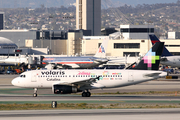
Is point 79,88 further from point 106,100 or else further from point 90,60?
point 90,60

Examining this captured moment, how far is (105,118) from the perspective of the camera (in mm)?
33875

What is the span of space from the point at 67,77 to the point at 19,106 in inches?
457

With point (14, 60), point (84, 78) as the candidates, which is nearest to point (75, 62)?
point (14, 60)

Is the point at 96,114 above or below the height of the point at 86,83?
below

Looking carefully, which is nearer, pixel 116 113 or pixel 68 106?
pixel 116 113

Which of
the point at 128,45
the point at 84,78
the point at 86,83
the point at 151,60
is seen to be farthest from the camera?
the point at 128,45

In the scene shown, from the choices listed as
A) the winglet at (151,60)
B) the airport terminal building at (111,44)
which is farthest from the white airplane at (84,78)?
the airport terminal building at (111,44)

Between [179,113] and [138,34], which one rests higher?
[138,34]

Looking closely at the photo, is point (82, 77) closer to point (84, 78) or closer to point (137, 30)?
point (84, 78)

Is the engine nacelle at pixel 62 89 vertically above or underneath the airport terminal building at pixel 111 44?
underneath

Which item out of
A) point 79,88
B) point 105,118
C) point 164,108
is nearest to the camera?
point 105,118

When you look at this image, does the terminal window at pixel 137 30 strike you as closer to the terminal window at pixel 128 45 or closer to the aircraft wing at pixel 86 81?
the terminal window at pixel 128 45

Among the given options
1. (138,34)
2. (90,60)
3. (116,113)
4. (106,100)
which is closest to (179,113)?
(116,113)

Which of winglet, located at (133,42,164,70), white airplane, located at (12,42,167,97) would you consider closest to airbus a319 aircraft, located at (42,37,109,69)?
winglet, located at (133,42,164,70)
